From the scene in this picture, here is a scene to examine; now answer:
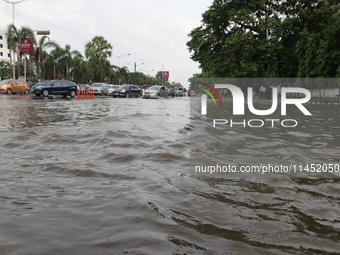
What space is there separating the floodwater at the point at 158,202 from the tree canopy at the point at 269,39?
2243 cm

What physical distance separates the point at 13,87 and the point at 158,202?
30549 mm

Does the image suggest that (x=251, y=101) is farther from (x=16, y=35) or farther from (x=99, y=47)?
(x=99, y=47)

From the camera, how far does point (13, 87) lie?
29750 mm

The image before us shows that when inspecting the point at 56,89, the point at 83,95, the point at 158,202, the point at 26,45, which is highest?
the point at 26,45

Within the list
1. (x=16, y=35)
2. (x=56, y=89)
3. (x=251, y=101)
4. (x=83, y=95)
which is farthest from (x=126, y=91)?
(x=251, y=101)

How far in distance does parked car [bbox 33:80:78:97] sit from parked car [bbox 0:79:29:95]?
448 centimetres

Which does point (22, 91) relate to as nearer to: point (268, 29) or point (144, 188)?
point (268, 29)

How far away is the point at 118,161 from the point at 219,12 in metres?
28.3

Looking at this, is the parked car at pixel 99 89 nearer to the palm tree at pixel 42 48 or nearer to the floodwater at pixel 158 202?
the palm tree at pixel 42 48

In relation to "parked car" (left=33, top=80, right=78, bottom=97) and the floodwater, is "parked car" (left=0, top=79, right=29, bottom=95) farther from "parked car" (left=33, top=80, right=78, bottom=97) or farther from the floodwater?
the floodwater

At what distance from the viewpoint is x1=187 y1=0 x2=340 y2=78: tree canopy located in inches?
1009

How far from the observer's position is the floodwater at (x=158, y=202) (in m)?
2.32

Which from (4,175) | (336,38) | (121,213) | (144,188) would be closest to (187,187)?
(144,188)

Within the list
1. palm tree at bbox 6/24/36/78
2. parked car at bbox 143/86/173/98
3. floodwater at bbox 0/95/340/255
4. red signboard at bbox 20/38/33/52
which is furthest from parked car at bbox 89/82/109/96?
floodwater at bbox 0/95/340/255
